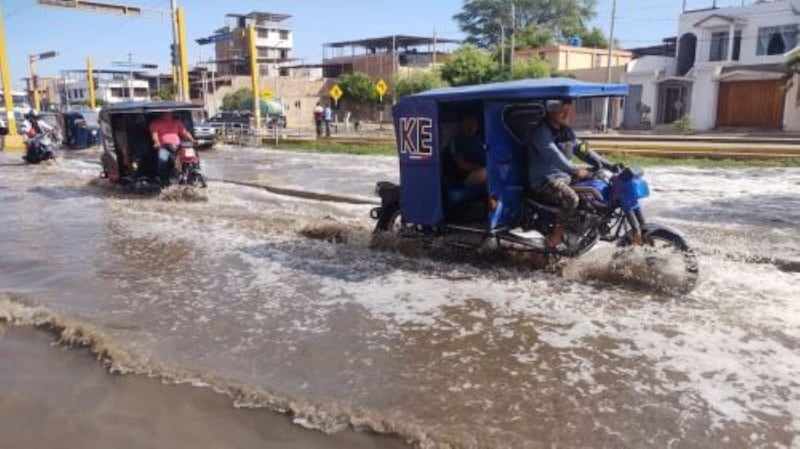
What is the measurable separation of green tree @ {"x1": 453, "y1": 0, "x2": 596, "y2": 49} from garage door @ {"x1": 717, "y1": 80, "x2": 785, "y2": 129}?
129ft

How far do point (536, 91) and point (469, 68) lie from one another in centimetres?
4300

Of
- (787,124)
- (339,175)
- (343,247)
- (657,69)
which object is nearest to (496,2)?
(657,69)

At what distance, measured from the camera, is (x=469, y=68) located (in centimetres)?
4812

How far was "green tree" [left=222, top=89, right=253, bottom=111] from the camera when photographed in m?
64.1

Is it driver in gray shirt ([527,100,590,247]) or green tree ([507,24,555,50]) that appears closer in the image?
driver in gray shirt ([527,100,590,247])

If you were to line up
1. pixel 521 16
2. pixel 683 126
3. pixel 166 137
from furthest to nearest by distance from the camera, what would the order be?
pixel 521 16 < pixel 683 126 < pixel 166 137

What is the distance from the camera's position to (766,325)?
5277 millimetres

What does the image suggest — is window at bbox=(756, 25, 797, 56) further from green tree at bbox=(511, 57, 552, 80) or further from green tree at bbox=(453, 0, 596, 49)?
green tree at bbox=(453, 0, 596, 49)

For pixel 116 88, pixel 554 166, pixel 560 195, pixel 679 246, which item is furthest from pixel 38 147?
pixel 116 88

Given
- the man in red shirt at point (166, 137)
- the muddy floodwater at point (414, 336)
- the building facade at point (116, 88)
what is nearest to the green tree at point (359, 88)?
the building facade at point (116, 88)

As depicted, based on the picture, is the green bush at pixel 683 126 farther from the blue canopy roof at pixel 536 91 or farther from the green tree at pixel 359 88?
the green tree at pixel 359 88

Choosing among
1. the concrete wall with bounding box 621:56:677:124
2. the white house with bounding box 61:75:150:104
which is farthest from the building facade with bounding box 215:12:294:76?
the concrete wall with bounding box 621:56:677:124

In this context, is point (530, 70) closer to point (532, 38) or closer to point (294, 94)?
point (532, 38)

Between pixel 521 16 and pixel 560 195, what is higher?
pixel 521 16
